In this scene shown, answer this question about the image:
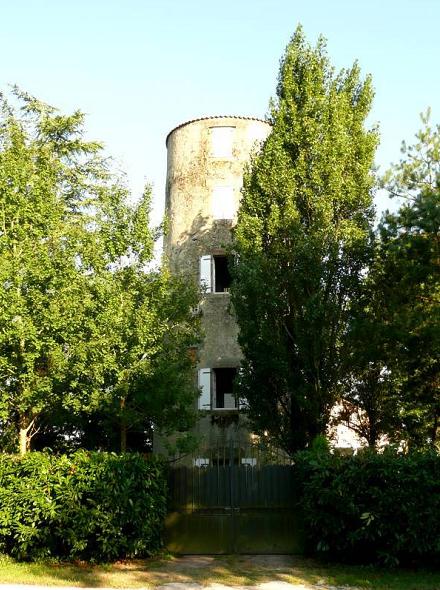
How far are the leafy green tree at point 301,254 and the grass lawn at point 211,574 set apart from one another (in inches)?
249

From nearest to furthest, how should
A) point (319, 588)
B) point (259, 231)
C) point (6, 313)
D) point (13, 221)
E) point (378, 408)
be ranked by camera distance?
point (319, 588)
point (6, 313)
point (13, 221)
point (259, 231)
point (378, 408)

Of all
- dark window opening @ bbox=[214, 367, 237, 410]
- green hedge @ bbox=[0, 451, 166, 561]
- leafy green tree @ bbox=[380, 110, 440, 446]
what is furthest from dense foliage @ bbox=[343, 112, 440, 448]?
green hedge @ bbox=[0, 451, 166, 561]

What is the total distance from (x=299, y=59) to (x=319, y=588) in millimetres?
17367

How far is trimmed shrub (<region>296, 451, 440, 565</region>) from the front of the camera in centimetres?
1273

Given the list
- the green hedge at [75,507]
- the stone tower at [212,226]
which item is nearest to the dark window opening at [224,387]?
the stone tower at [212,226]

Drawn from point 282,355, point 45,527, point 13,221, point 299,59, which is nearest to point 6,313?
point 13,221

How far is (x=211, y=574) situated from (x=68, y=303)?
731cm

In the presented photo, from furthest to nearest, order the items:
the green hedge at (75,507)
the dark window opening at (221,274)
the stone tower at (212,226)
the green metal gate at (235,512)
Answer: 1. the dark window opening at (221,274)
2. the stone tower at (212,226)
3. the green metal gate at (235,512)
4. the green hedge at (75,507)

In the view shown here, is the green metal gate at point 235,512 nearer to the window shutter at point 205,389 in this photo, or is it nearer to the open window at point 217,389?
the open window at point 217,389

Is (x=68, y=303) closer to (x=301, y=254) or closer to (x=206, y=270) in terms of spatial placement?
(x=301, y=254)

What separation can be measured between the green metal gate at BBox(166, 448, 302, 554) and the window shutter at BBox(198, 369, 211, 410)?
833 cm

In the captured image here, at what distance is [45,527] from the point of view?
13.3 m

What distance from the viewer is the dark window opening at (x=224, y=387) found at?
24.7 metres

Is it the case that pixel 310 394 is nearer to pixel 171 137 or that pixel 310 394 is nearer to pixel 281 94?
pixel 281 94
